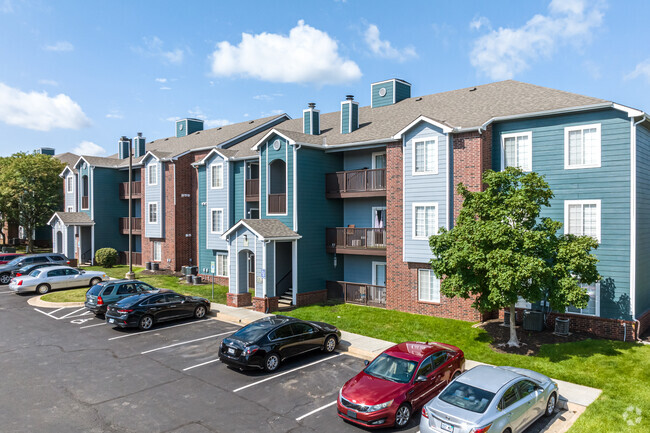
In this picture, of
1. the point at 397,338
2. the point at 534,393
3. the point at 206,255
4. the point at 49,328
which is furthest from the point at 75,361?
the point at 206,255

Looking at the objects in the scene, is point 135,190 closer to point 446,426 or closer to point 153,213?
point 153,213

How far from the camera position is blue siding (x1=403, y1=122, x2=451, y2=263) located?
20016 mm

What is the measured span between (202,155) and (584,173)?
82.0ft

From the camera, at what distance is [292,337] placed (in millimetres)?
14812

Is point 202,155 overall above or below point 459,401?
above

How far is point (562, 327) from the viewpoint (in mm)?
17047

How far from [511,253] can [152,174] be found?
28789mm

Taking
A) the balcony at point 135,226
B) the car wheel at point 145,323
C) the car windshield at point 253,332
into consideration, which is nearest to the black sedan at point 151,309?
the car wheel at point 145,323

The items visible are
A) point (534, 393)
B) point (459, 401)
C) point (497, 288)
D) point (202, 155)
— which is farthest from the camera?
point (202, 155)

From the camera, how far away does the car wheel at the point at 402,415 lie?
1032 cm

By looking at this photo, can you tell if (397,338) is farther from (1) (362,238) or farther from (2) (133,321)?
(2) (133,321)

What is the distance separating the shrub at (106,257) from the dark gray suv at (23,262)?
3.62 metres

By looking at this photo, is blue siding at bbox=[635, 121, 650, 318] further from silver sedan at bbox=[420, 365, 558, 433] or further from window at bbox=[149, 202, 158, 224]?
window at bbox=[149, 202, 158, 224]

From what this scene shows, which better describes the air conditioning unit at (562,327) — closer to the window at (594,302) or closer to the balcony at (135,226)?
the window at (594,302)
